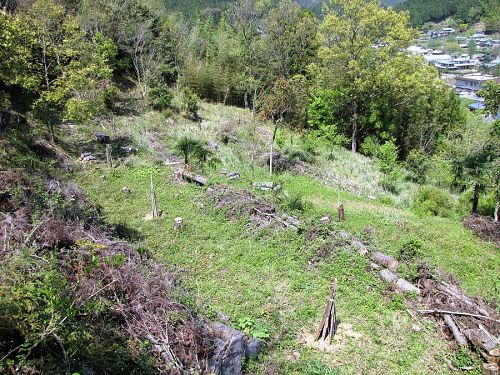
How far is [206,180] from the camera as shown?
1172 cm

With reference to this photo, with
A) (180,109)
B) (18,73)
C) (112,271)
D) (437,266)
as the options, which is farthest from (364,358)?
(180,109)

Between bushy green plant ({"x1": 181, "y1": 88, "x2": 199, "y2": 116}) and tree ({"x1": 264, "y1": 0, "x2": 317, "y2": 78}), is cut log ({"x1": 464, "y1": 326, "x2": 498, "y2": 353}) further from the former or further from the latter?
tree ({"x1": 264, "y1": 0, "x2": 317, "y2": 78})

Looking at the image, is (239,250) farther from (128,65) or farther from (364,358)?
(128,65)

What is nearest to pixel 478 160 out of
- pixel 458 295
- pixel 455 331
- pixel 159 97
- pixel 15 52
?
pixel 458 295

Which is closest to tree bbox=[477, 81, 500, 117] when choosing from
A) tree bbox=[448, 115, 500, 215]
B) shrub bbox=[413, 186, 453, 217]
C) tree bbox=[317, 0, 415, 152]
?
tree bbox=[448, 115, 500, 215]

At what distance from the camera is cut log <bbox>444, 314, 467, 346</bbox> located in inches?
238

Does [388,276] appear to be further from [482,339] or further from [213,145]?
[213,145]

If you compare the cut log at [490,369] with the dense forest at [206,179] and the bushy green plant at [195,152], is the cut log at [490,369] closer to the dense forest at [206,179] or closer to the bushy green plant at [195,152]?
the dense forest at [206,179]

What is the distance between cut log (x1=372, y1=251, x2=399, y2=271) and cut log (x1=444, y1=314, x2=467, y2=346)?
1.46 m

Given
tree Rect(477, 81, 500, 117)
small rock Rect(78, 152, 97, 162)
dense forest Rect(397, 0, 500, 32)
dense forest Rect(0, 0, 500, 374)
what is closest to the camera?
dense forest Rect(0, 0, 500, 374)

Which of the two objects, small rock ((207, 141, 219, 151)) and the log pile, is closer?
the log pile

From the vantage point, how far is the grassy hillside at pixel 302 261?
5.86 metres

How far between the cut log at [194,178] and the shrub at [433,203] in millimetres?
6926

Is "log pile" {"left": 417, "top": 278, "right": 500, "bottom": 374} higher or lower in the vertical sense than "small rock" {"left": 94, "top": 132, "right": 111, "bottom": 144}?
lower
